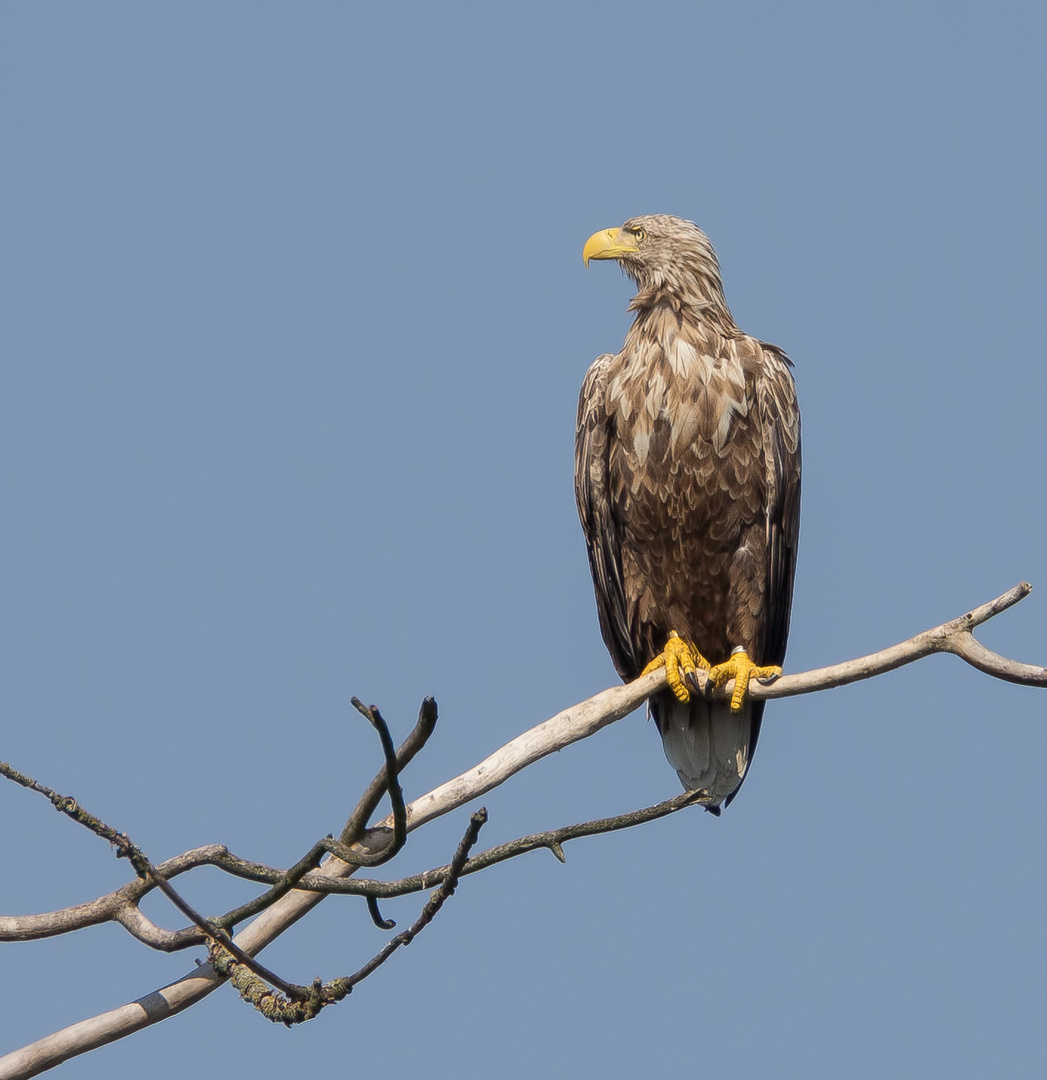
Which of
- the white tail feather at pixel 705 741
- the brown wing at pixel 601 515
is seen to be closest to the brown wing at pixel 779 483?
the white tail feather at pixel 705 741

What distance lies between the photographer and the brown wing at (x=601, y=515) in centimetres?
760

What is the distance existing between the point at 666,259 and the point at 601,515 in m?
1.49

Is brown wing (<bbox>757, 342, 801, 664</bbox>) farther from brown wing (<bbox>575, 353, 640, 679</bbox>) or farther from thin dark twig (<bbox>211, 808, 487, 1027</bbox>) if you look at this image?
thin dark twig (<bbox>211, 808, 487, 1027</bbox>)

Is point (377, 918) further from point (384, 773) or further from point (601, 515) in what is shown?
point (601, 515)

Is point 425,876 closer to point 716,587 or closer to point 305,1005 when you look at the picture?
point 305,1005

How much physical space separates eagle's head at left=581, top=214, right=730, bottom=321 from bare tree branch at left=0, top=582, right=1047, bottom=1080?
2.57m

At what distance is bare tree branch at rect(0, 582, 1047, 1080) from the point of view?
201 inches

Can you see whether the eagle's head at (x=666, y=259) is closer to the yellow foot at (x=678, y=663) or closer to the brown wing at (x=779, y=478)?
the brown wing at (x=779, y=478)

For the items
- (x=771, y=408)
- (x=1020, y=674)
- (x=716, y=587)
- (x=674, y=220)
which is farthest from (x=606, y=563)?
(x=1020, y=674)

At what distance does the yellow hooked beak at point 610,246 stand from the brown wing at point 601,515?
63 centimetres

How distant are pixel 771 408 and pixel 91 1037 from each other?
4426mm

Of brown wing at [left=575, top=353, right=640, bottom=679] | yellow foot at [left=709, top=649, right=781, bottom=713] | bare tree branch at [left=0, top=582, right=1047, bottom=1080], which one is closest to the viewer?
bare tree branch at [left=0, top=582, right=1047, bottom=1080]

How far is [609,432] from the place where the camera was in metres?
7.58

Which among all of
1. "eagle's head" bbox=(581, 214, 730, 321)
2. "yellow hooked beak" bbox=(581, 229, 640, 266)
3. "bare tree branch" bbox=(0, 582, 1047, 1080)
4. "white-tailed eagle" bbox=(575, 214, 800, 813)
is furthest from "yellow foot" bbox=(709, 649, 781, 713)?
"yellow hooked beak" bbox=(581, 229, 640, 266)
